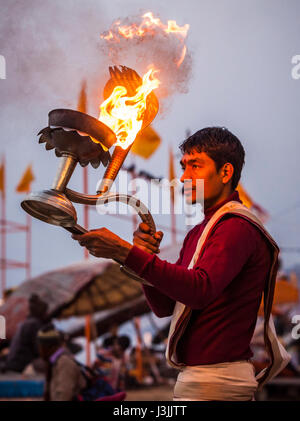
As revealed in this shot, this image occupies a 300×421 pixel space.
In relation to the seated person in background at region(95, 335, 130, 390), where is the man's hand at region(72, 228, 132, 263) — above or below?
above

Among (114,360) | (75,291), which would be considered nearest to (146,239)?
(75,291)

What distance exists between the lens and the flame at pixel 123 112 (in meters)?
2.05

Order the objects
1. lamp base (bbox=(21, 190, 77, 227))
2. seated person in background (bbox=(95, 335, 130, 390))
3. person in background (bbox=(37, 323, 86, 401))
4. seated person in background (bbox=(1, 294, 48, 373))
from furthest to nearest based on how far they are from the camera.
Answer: seated person in background (bbox=(95, 335, 130, 390)) < seated person in background (bbox=(1, 294, 48, 373)) < person in background (bbox=(37, 323, 86, 401)) < lamp base (bbox=(21, 190, 77, 227))

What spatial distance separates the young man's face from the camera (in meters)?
2.01

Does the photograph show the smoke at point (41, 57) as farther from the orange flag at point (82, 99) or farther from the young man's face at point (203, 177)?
the young man's face at point (203, 177)

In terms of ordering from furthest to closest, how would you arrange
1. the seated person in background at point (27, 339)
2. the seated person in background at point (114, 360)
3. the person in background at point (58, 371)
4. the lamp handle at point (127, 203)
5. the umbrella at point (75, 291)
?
1. the umbrella at point (75, 291)
2. the seated person in background at point (114, 360)
3. the seated person in background at point (27, 339)
4. the person in background at point (58, 371)
5. the lamp handle at point (127, 203)

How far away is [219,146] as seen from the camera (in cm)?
202

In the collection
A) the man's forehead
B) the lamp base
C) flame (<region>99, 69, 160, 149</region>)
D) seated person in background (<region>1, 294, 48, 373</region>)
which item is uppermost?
flame (<region>99, 69, 160, 149</region>)

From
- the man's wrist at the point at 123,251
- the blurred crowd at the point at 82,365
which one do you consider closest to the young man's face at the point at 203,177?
the man's wrist at the point at 123,251

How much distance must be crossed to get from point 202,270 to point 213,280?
5cm

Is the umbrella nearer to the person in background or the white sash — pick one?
the person in background

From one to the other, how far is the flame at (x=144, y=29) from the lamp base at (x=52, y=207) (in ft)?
3.23

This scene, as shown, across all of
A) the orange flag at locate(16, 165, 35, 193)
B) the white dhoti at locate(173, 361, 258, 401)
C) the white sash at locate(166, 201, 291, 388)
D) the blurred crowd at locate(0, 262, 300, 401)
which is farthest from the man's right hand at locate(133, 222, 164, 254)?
the orange flag at locate(16, 165, 35, 193)

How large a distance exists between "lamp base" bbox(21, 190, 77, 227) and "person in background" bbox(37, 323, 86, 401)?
311 cm
